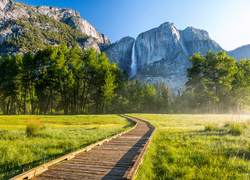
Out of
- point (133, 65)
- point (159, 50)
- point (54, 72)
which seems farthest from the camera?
point (133, 65)

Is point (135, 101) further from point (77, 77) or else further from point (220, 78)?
point (220, 78)

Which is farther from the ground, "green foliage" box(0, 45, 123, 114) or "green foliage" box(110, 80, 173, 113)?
"green foliage" box(0, 45, 123, 114)

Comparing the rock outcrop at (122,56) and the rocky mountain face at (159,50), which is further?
the rock outcrop at (122,56)

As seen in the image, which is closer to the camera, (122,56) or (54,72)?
(54,72)

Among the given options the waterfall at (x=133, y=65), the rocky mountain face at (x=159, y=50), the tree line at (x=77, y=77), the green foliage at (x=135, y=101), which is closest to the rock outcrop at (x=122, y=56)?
the rocky mountain face at (x=159, y=50)

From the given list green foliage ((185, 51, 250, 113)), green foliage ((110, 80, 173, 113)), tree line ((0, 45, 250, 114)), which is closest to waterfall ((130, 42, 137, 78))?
green foliage ((110, 80, 173, 113))

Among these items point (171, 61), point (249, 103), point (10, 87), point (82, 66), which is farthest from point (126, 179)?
point (171, 61)

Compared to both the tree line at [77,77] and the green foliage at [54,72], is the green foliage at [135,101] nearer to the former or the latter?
the tree line at [77,77]

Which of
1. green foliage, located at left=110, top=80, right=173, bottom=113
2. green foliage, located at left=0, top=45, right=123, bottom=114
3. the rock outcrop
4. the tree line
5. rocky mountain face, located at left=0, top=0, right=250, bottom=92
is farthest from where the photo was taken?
the rock outcrop

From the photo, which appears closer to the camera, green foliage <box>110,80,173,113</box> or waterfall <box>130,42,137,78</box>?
green foliage <box>110,80,173,113</box>

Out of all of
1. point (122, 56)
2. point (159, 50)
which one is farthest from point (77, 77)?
point (159, 50)

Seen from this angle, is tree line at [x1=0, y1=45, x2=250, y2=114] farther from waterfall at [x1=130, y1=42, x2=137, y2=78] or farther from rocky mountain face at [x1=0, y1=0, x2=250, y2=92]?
waterfall at [x1=130, y1=42, x2=137, y2=78]

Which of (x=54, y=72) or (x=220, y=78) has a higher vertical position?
(x=54, y=72)

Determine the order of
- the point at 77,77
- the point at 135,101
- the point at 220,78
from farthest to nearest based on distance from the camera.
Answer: the point at 135,101
the point at 220,78
the point at 77,77
